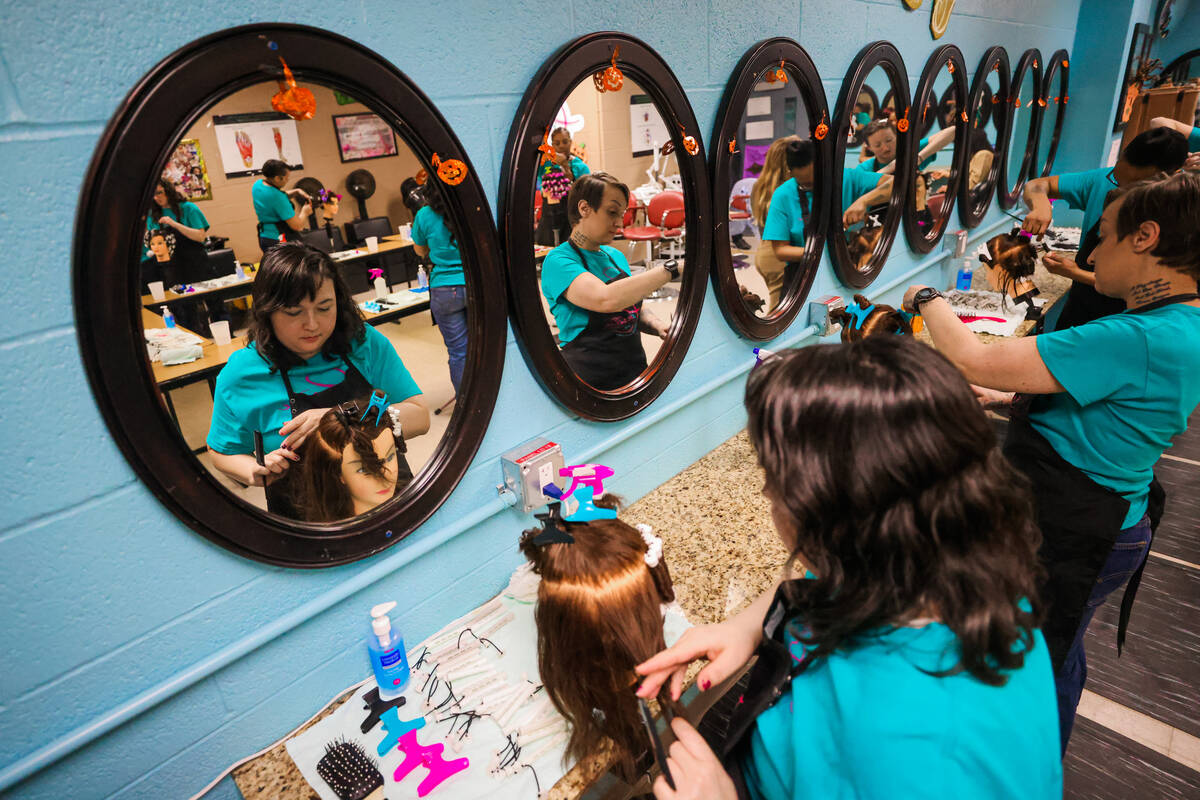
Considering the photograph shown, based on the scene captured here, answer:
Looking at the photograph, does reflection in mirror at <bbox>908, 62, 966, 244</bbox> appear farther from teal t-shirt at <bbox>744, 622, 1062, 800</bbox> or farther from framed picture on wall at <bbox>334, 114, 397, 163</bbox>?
teal t-shirt at <bbox>744, 622, 1062, 800</bbox>

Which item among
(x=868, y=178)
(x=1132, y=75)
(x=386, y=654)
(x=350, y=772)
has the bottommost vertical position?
(x=350, y=772)

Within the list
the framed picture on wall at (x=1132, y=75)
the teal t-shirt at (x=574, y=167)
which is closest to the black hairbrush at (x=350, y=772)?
the teal t-shirt at (x=574, y=167)

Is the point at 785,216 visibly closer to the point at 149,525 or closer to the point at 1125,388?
the point at 1125,388

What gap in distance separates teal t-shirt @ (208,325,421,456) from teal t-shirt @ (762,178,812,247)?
5.08 ft

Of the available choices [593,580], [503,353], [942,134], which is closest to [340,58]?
[503,353]

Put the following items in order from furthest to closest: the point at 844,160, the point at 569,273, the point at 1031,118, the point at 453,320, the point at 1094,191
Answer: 1. the point at 1031,118
2. the point at 1094,191
3. the point at 844,160
4. the point at 569,273
5. the point at 453,320

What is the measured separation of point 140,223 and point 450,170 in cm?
57

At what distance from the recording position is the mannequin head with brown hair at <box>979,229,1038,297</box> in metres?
3.42

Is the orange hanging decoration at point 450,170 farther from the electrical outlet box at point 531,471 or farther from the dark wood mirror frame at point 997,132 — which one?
the dark wood mirror frame at point 997,132

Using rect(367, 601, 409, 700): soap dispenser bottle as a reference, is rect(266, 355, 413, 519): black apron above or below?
above

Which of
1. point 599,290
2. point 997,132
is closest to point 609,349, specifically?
point 599,290

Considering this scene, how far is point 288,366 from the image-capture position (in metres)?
1.20

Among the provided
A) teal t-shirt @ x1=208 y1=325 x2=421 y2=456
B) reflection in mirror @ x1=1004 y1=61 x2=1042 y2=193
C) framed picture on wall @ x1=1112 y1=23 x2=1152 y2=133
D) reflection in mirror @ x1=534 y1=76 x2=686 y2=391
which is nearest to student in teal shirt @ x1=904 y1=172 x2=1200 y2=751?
reflection in mirror @ x1=534 y1=76 x2=686 y2=391

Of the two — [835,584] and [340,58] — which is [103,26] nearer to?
[340,58]
